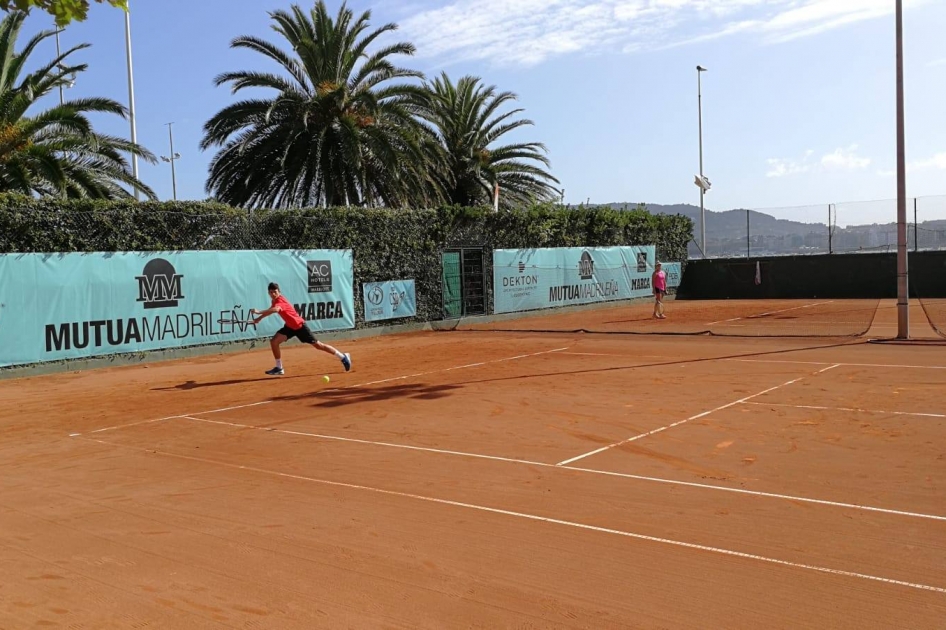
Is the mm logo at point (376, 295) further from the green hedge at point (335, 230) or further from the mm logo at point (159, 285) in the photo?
the mm logo at point (159, 285)

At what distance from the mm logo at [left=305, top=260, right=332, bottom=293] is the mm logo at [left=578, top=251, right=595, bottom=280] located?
41.6ft

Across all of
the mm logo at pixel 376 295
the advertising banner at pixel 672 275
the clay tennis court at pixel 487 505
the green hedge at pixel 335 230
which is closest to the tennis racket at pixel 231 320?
the green hedge at pixel 335 230

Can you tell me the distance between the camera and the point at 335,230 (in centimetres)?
2323

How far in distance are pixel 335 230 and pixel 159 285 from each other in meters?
5.81

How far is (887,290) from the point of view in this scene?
35.6m

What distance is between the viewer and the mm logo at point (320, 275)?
2233 centimetres

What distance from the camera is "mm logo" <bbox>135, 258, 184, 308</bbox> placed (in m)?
18.4

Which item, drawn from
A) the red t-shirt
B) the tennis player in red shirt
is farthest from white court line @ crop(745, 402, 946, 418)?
the red t-shirt

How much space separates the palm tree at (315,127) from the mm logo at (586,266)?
8799 millimetres

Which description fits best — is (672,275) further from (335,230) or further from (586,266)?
(335,230)

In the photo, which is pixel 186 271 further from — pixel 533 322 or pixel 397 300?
pixel 533 322

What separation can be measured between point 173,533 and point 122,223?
13.7 meters

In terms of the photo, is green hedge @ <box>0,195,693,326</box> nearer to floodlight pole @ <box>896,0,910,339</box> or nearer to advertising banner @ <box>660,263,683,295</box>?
advertising banner @ <box>660,263,683,295</box>

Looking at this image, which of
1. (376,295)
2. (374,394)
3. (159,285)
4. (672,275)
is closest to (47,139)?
(159,285)
